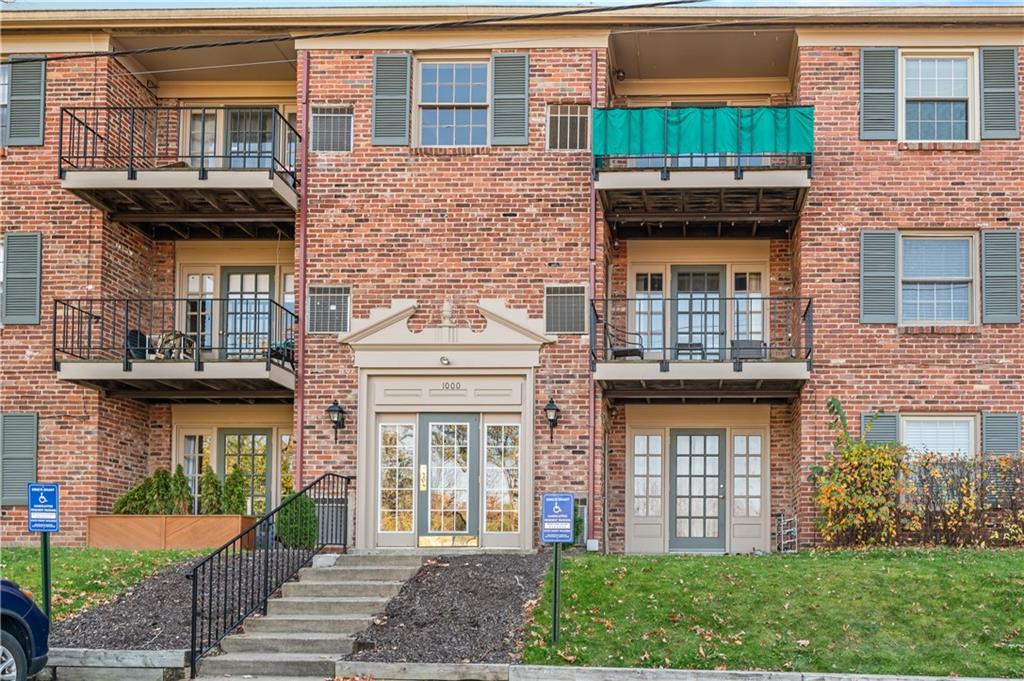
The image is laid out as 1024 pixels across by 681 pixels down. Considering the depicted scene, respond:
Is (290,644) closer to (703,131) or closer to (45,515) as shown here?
(45,515)

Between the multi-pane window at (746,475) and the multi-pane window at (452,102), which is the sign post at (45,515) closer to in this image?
the multi-pane window at (452,102)

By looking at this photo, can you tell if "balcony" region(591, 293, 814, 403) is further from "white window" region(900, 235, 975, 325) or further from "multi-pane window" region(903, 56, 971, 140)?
"multi-pane window" region(903, 56, 971, 140)

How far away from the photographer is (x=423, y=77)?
22.1 metres

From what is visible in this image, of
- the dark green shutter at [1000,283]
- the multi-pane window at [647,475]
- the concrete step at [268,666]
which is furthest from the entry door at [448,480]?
the dark green shutter at [1000,283]

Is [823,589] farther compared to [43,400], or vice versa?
[43,400]

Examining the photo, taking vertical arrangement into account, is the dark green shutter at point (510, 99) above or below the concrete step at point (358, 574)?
above

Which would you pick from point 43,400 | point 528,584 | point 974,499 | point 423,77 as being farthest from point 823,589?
point 43,400

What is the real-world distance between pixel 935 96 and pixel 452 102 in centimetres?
717

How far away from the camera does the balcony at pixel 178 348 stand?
20.9m

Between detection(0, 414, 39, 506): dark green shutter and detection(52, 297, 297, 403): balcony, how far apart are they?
1103mm

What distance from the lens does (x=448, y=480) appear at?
843 inches

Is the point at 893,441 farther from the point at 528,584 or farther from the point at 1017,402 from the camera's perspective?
the point at 528,584

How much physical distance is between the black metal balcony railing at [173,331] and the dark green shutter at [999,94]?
10644 mm

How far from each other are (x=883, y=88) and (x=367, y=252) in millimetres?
8011
